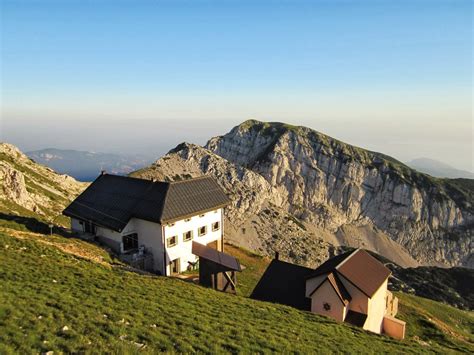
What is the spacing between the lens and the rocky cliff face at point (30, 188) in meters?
52.6

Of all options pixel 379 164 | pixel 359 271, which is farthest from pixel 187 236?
pixel 379 164

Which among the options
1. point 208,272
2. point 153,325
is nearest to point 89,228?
point 208,272

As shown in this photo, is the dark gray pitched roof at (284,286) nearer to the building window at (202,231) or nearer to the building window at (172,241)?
the building window at (172,241)

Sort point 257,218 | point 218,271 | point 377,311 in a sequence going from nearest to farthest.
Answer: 1. point 377,311
2. point 218,271
3. point 257,218

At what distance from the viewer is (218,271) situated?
109 ft

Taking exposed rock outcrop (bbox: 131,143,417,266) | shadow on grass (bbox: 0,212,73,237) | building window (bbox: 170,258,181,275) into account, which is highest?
shadow on grass (bbox: 0,212,73,237)

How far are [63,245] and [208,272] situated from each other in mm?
14843

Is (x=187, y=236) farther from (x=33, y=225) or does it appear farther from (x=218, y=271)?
(x=33, y=225)

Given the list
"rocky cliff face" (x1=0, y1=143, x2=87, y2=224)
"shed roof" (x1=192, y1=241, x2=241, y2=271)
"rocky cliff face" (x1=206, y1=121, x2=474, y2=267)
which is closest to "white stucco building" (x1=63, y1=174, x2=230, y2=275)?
"shed roof" (x1=192, y1=241, x2=241, y2=271)

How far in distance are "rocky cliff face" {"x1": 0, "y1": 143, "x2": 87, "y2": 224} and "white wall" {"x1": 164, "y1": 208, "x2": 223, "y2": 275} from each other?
76.9ft

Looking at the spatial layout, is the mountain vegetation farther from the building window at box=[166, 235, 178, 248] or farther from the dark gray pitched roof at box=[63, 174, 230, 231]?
the building window at box=[166, 235, 178, 248]

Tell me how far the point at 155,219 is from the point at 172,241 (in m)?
3.68

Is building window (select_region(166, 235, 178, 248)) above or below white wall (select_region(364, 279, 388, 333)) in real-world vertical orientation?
above

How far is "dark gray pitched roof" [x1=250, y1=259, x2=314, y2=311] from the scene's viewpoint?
30.5m
